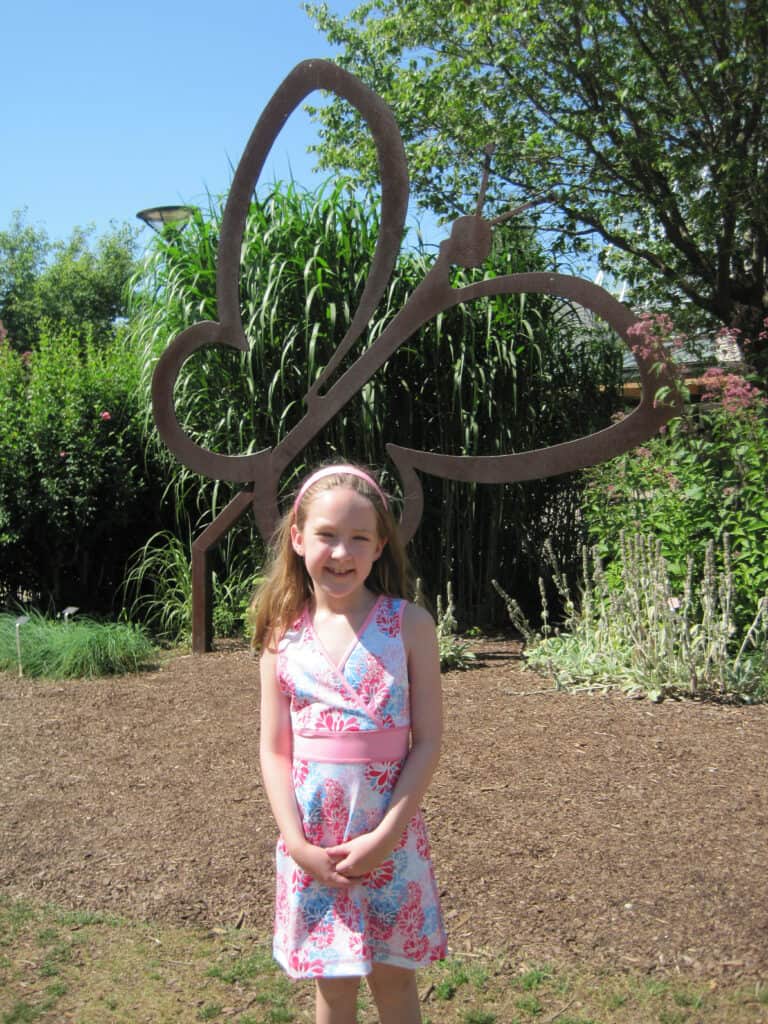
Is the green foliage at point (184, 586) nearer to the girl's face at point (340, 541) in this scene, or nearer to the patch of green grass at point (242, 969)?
the patch of green grass at point (242, 969)

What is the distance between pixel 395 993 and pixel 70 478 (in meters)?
5.85

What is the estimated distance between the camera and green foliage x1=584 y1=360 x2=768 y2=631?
5.16 metres

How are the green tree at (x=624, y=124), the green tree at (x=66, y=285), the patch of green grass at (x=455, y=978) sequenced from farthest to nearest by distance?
the green tree at (x=66, y=285), the green tree at (x=624, y=124), the patch of green grass at (x=455, y=978)

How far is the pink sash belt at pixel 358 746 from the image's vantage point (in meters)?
1.86

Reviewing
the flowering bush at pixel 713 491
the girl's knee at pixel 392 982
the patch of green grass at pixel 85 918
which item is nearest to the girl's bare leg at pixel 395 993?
the girl's knee at pixel 392 982

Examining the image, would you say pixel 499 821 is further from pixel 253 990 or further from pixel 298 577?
pixel 298 577

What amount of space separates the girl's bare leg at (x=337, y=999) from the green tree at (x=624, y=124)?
27.2 ft

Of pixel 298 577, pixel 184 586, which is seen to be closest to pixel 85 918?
pixel 298 577

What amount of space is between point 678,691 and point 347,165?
8.78 meters

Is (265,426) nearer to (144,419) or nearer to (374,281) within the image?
(144,419)

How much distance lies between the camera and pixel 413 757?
6.16ft

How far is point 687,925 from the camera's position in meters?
2.74

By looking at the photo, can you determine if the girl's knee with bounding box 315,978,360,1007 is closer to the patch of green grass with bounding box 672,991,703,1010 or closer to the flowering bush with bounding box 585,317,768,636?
the patch of green grass with bounding box 672,991,703,1010

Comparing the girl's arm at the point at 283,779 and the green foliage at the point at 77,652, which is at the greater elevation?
the girl's arm at the point at 283,779
